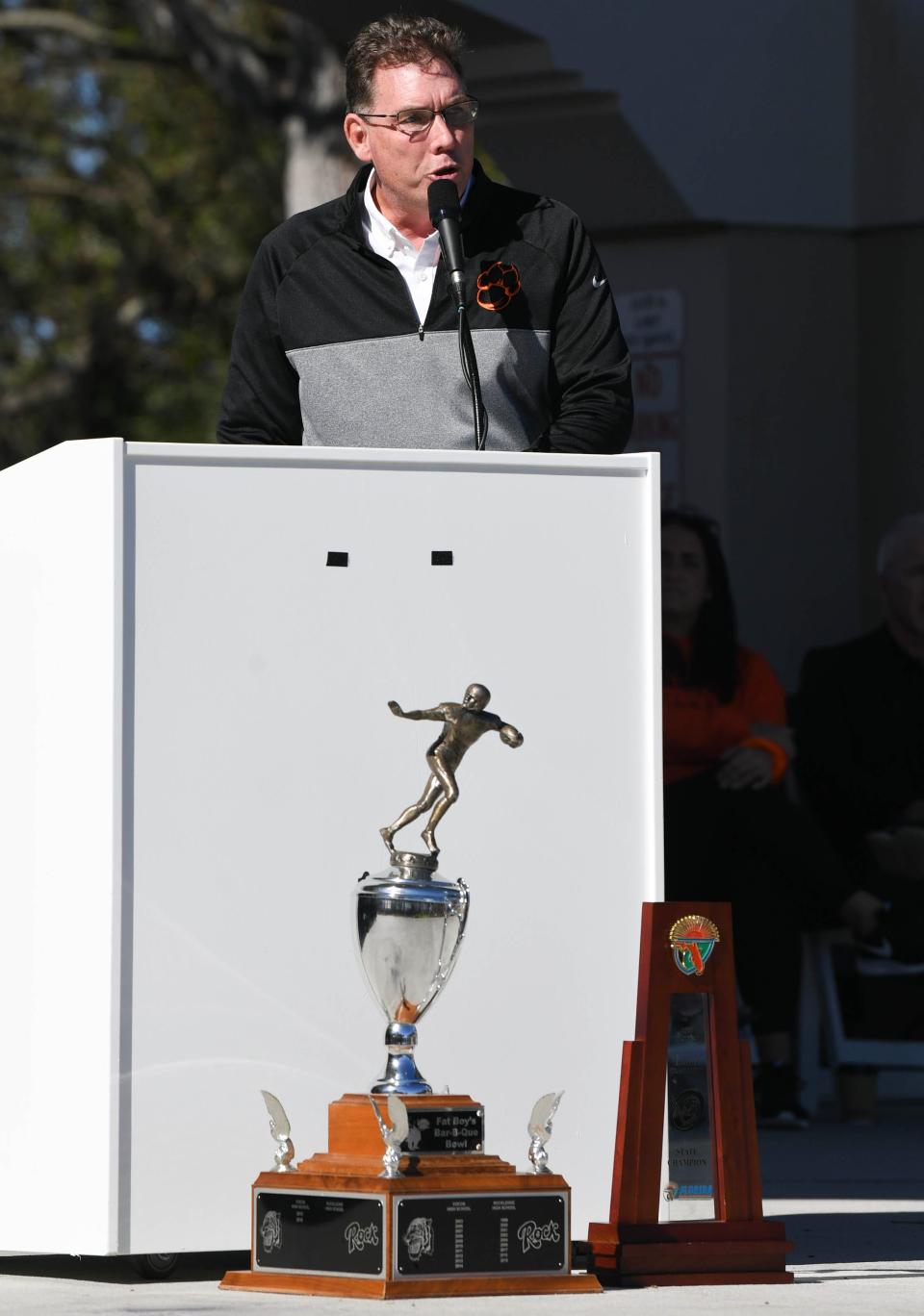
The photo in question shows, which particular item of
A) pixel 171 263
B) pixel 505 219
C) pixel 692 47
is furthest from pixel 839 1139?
pixel 171 263

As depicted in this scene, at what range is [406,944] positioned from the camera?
3.84 metres

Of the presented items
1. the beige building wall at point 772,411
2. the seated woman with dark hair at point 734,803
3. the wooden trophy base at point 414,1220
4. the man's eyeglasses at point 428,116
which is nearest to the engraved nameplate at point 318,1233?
the wooden trophy base at point 414,1220

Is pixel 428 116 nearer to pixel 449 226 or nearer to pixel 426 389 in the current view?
pixel 449 226

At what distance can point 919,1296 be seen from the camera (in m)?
3.81

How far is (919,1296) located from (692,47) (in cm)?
540

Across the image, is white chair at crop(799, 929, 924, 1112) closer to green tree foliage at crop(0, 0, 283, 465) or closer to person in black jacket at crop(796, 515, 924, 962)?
person in black jacket at crop(796, 515, 924, 962)

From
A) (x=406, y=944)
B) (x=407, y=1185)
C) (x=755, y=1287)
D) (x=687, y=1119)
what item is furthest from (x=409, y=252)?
(x=755, y=1287)

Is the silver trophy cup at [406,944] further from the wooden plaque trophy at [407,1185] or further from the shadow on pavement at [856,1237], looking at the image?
the shadow on pavement at [856,1237]

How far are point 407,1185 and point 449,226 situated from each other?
1.51 m

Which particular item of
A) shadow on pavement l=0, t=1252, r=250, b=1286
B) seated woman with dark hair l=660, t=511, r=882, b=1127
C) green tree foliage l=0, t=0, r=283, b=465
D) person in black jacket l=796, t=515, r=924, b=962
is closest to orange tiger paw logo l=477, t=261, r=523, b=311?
shadow on pavement l=0, t=1252, r=250, b=1286

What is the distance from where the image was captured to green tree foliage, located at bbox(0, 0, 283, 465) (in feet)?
66.1

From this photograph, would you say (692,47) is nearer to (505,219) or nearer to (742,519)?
(742,519)

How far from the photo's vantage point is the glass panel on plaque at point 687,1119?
13.2 feet

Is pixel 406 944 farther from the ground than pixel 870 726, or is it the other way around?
pixel 870 726
